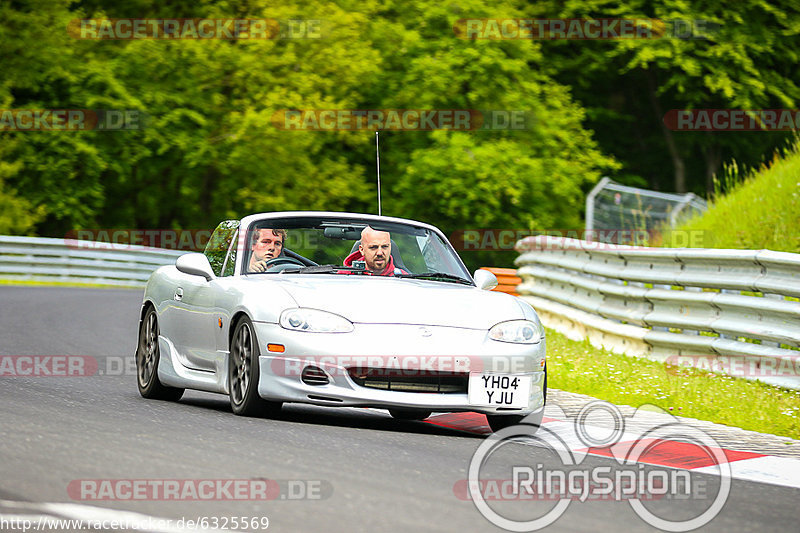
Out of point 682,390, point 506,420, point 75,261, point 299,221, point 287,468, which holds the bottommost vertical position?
point 75,261

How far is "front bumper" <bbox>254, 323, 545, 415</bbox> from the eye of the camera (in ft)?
26.7

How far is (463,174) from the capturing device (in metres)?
35.9

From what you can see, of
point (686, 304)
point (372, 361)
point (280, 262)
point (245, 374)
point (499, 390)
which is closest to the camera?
point (372, 361)

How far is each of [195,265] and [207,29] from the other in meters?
30.4

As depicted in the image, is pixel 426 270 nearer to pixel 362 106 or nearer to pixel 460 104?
pixel 460 104

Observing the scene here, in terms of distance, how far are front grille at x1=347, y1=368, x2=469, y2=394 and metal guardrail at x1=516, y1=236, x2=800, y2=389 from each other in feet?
11.0

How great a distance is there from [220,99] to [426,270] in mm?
29744

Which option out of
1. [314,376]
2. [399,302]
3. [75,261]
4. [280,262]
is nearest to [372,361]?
[314,376]

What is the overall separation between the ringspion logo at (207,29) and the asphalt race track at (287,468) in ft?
98.2

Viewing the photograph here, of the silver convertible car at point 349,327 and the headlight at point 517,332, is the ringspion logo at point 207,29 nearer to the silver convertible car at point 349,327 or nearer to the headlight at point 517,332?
the silver convertible car at point 349,327

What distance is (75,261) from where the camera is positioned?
31.8 meters

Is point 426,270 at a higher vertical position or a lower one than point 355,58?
lower

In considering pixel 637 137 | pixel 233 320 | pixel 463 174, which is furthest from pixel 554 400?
pixel 637 137

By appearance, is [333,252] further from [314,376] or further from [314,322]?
[314,376]
